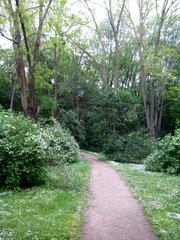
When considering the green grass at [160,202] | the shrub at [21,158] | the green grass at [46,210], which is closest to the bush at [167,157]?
the green grass at [160,202]

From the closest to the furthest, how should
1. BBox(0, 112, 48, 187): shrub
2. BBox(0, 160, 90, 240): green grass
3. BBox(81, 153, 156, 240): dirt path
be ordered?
BBox(0, 160, 90, 240): green grass < BBox(81, 153, 156, 240): dirt path < BBox(0, 112, 48, 187): shrub

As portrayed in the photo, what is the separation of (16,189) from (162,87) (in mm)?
27858

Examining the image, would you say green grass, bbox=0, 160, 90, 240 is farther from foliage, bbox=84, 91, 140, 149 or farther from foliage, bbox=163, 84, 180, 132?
foliage, bbox=163, 84, 180, 132

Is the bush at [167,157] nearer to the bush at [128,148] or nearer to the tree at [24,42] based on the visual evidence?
the bush at [128,148]

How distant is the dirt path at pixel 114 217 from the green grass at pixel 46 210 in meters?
0.32

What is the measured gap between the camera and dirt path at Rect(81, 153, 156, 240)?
22.7 feet

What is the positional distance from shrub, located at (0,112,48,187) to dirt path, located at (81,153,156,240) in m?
2.34

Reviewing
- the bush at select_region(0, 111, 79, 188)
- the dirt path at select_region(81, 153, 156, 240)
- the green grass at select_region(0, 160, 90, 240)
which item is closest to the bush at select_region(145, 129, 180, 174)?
the dirt path at select_region(81, 153, 156, 240)

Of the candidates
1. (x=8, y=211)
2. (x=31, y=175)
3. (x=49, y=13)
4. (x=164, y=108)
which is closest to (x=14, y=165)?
(x=31, y=175)

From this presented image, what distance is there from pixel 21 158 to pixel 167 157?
418 inches

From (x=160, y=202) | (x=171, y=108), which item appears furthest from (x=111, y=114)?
(x=160, y=202)

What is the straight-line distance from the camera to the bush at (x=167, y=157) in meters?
19.0

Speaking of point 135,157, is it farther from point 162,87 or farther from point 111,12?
point 111,12

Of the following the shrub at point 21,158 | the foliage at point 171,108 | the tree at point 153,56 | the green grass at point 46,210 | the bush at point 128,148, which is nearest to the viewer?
the green grass at point 46,210
